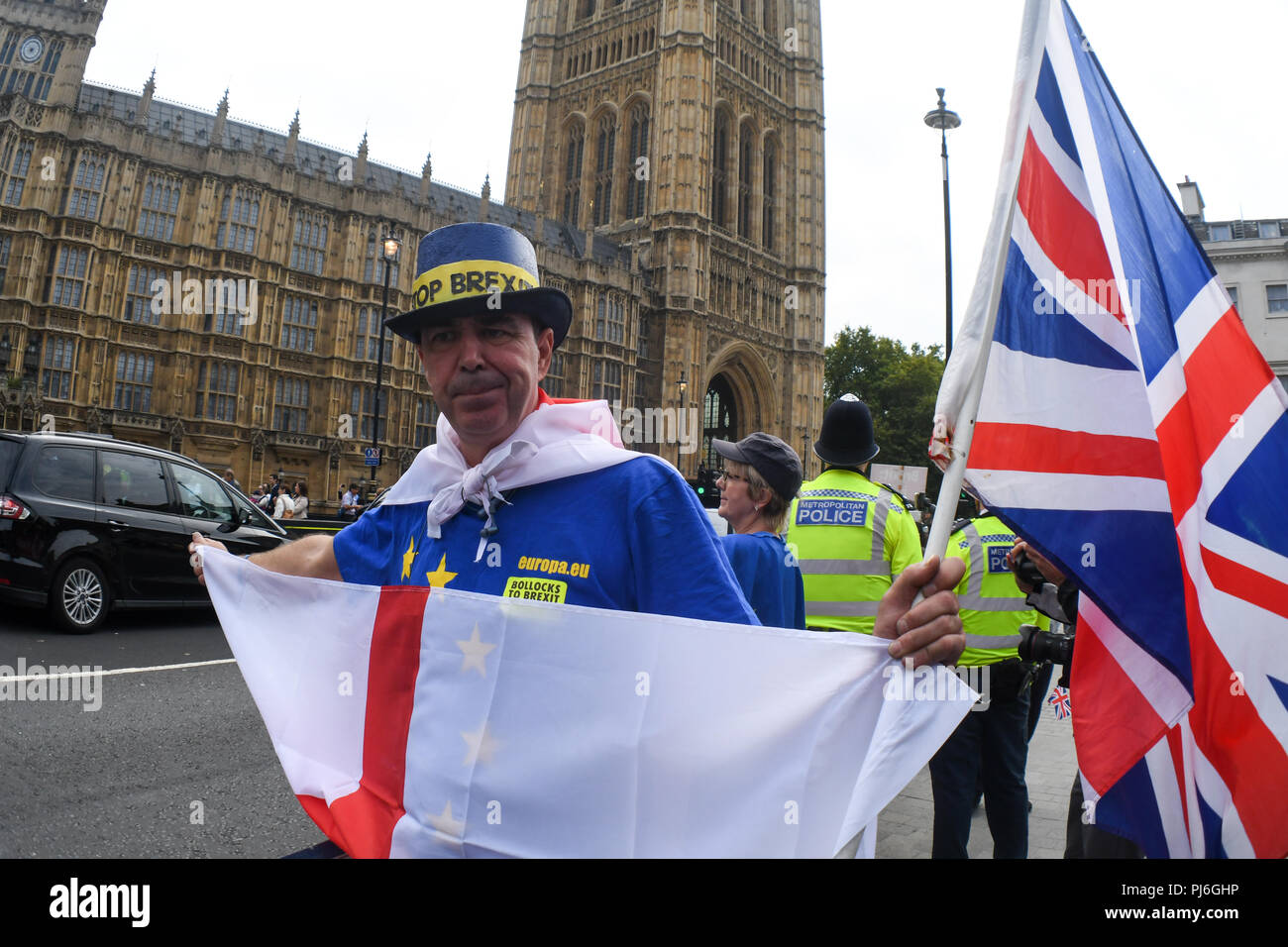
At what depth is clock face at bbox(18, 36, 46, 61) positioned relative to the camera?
1176 inches

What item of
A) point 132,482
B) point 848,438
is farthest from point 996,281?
point 132,482

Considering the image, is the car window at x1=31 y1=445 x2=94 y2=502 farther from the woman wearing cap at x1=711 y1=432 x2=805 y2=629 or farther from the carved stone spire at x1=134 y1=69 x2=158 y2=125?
the carved stone spire at x1=134 y1=69 x2=158 y2=125

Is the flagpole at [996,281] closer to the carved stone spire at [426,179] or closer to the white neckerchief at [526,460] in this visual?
the white neckerchief at [526,460]

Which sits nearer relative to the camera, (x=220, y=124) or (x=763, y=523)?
(x=763, y=523)

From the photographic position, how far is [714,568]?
1636mm

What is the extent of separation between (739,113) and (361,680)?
2369 inches

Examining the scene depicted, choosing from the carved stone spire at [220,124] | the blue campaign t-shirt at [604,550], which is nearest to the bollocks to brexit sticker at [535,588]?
the blue campaign t-shirt at [604,550]

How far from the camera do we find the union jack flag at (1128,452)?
1677 millimetres

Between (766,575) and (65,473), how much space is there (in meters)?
7.92

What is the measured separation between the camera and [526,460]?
1801 millimetres

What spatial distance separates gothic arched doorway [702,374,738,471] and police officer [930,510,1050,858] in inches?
2016

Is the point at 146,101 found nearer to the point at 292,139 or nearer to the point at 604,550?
the point at 292,139

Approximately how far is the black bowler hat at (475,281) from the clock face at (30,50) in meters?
39.4
